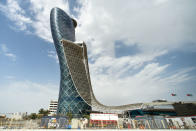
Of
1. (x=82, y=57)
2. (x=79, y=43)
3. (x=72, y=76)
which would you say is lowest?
(x=72, y=76)

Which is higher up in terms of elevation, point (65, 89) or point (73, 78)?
point (73, 78)

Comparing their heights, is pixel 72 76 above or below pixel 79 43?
below

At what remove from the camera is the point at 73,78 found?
53.3 meters

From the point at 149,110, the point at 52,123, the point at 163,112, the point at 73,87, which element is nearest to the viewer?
the point at 52,123

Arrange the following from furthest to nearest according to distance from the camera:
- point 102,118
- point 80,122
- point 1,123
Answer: point 102,118
point 80,122
point 1,123

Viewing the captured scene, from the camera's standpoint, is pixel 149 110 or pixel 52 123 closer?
pixel 52 123

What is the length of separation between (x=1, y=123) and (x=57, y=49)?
143 ft

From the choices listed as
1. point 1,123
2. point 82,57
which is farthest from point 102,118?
point 82,57

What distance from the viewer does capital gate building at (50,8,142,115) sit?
52.2 meters

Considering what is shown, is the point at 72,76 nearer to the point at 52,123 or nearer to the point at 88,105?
the point at 88,105

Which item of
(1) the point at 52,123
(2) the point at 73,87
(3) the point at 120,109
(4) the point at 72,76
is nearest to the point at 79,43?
(4) the point at 72,76

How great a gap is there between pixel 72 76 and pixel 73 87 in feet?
18.8

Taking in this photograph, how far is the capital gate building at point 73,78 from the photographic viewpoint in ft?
171

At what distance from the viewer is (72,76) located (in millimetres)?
53250
